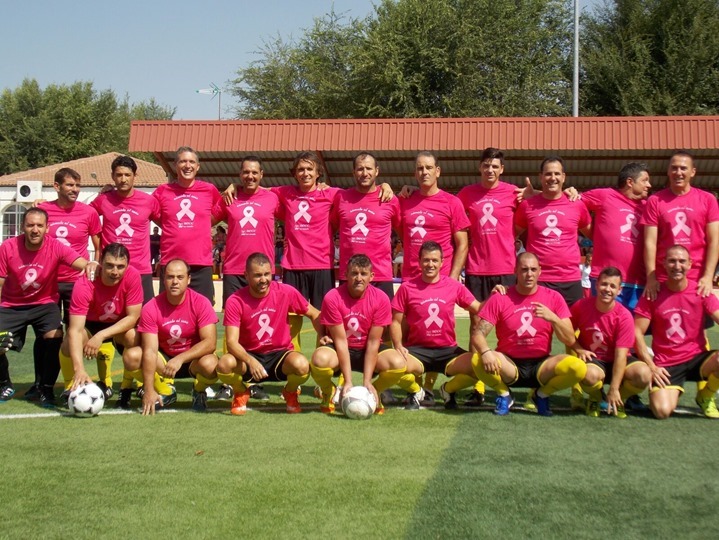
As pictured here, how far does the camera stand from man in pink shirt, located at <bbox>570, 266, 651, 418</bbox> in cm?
603

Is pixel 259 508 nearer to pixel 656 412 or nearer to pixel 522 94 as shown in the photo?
pixel 656 412

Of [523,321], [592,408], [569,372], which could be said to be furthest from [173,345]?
[592,408]

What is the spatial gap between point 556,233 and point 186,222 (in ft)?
10.5

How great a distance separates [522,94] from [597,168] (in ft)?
45.8

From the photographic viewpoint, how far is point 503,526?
11.7 ft

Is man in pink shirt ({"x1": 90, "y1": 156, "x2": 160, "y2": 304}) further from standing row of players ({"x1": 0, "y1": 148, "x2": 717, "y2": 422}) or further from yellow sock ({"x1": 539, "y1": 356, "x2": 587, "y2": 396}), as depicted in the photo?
yellow sock ({"x1": 539, "y1": 356, "x2": 587, "y2": 396})

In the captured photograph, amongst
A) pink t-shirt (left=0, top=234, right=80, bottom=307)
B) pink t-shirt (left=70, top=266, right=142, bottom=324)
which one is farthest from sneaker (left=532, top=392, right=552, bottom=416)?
pink t-shirt (left=0, top=234, right=80, bottom=307)

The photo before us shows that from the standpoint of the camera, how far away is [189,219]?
7309 mm

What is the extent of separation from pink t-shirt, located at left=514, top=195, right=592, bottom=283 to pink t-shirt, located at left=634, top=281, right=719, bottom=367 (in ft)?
2.68

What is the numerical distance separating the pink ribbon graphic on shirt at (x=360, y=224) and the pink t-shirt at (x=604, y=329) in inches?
74.2

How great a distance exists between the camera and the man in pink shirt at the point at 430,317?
6453 millimetres

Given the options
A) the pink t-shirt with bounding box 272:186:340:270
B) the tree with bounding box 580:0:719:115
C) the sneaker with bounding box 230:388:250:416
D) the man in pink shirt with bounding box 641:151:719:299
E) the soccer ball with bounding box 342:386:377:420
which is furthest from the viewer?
the tree with bounding box 580:0:719:115

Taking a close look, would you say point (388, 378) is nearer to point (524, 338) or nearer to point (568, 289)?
point (524, 338)

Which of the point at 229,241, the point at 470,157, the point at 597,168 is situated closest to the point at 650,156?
the point at 597,168
